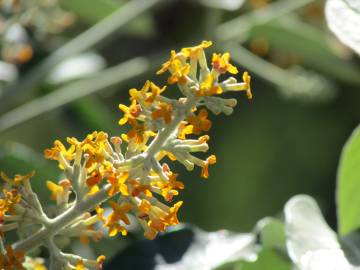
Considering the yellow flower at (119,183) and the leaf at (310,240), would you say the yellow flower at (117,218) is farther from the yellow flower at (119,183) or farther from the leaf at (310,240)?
the leaf at (310,240)

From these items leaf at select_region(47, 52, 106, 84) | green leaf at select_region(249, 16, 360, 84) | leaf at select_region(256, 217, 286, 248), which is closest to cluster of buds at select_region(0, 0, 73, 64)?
leaf at select_region(47, 52, 106, 84)

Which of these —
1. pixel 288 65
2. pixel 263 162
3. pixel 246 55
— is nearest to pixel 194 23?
pixel 246 55

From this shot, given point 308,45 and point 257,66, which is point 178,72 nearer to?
point 257,66

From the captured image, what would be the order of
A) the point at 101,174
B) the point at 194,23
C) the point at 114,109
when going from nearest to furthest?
the point at 101,174 → the point at 194,23 → the point at 114,109

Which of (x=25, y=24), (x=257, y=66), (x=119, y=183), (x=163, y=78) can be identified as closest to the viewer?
(x=119, y=183)

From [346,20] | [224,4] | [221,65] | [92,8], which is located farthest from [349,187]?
[92,8]

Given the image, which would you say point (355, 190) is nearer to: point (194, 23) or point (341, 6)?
point (341, 6)

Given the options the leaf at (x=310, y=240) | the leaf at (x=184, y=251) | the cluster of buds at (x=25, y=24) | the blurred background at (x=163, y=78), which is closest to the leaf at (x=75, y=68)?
the blurred background at (x=163, y=78)

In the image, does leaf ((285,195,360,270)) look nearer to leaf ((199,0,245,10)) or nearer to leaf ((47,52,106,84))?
leaf ((199,0,245,10))
